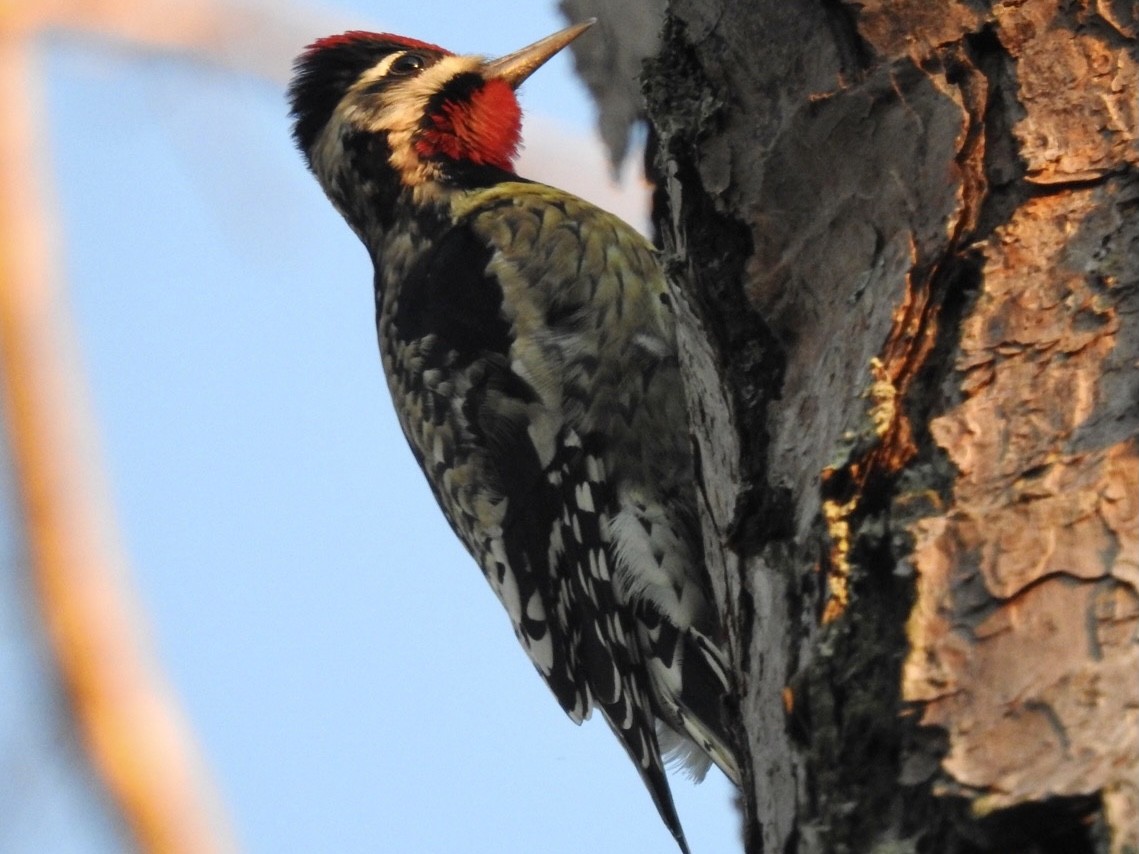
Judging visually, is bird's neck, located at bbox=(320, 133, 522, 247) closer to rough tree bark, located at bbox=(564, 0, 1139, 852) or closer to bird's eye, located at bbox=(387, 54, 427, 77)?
bird's eye, located at bbox=(387, 54, 427, 77)

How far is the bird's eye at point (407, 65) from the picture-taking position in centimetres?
417

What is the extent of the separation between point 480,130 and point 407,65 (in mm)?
363

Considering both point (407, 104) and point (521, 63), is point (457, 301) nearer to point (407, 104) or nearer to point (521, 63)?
point (407, 104)

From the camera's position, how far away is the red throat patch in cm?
394

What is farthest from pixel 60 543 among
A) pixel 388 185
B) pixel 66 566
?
pixel 388 185

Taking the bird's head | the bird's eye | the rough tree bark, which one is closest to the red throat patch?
the bird's head

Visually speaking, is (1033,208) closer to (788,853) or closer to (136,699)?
(788,853)

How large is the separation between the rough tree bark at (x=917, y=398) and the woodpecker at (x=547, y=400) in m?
0.96

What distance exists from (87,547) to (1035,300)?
1844mm

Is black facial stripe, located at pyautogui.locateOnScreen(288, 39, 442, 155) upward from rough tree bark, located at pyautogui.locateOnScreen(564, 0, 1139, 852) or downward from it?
upward

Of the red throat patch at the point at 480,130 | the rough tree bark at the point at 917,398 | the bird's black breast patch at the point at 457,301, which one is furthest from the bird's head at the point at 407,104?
the rough tree bark at the point at 917,398

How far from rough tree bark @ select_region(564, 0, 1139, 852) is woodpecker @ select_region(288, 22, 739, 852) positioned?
3.14 ft

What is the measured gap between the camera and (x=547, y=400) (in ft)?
10.9

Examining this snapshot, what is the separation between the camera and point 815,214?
6.77 feet
